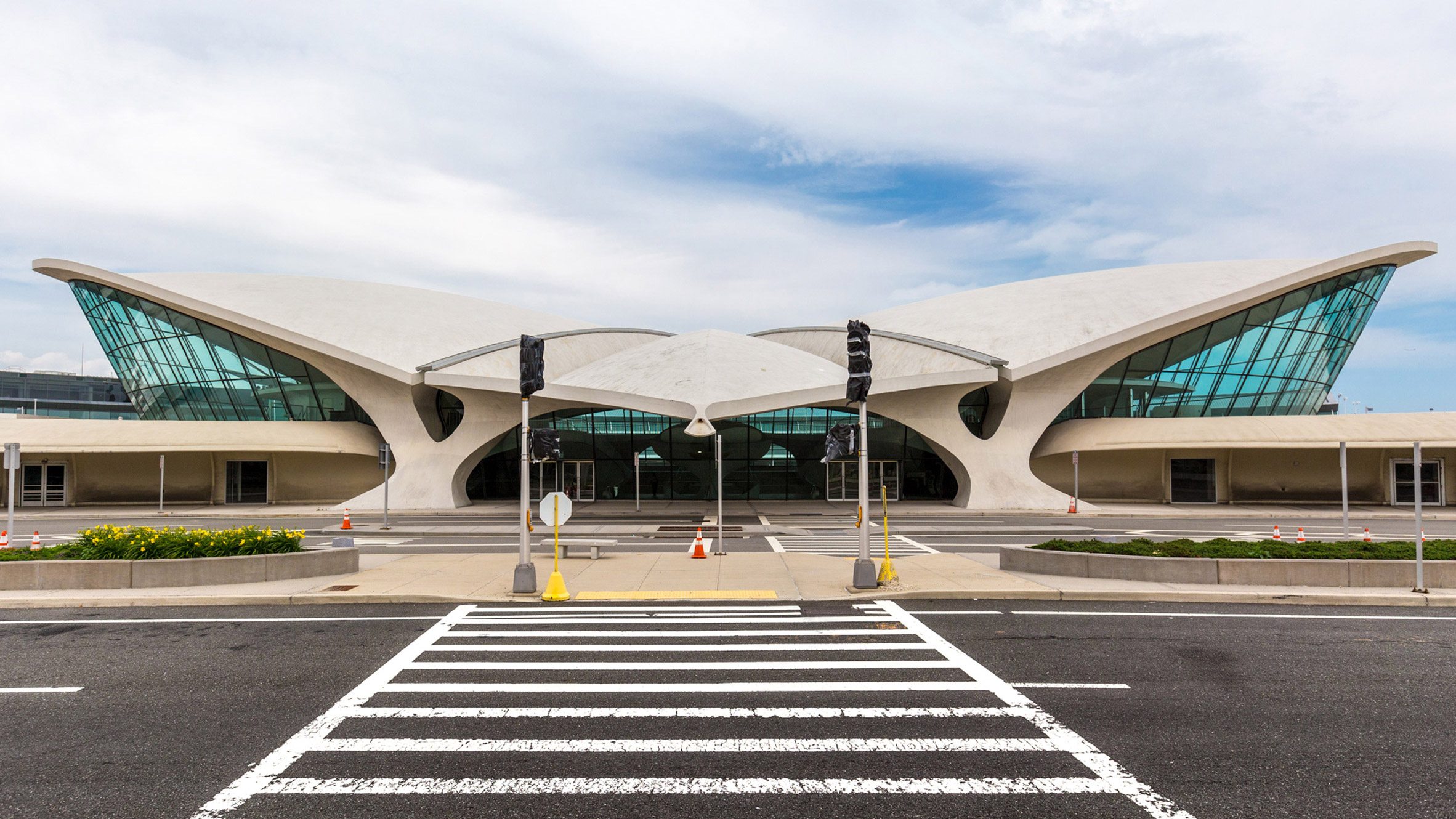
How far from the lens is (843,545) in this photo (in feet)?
62.3

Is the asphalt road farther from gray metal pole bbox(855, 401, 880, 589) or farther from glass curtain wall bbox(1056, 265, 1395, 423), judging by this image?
glass curtain wall bbox(1056, 265, 1395, 423)

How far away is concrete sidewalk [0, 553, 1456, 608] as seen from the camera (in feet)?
36.8

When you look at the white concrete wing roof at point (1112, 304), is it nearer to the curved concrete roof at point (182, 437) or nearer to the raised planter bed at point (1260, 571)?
the raised planter bed at point (1260, 571)

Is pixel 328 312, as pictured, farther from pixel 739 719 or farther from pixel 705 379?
pixel 739 719

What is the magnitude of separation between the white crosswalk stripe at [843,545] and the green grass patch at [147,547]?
11.1 metres

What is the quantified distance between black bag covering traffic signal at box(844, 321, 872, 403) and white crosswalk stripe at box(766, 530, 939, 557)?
17.0 feet

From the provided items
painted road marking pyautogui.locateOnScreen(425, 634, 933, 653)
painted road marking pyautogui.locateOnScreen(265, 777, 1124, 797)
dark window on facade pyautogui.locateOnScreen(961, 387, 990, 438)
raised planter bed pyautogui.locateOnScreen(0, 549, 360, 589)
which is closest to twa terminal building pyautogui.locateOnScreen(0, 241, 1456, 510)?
dark window on facade pyautogui.locateOnScreen(961, 387, 990, 438)

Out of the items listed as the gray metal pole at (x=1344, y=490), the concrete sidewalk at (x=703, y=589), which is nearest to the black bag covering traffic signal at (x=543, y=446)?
the concrete sidewalk at (x=703, y=589)

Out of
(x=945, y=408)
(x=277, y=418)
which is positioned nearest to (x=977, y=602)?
(x=945, y=408)

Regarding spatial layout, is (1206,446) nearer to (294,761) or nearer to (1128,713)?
(1128,713)

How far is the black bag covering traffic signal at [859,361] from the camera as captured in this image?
11922mm

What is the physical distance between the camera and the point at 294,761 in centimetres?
520

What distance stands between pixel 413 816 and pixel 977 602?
8.91 meters

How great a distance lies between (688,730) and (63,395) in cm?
10209
